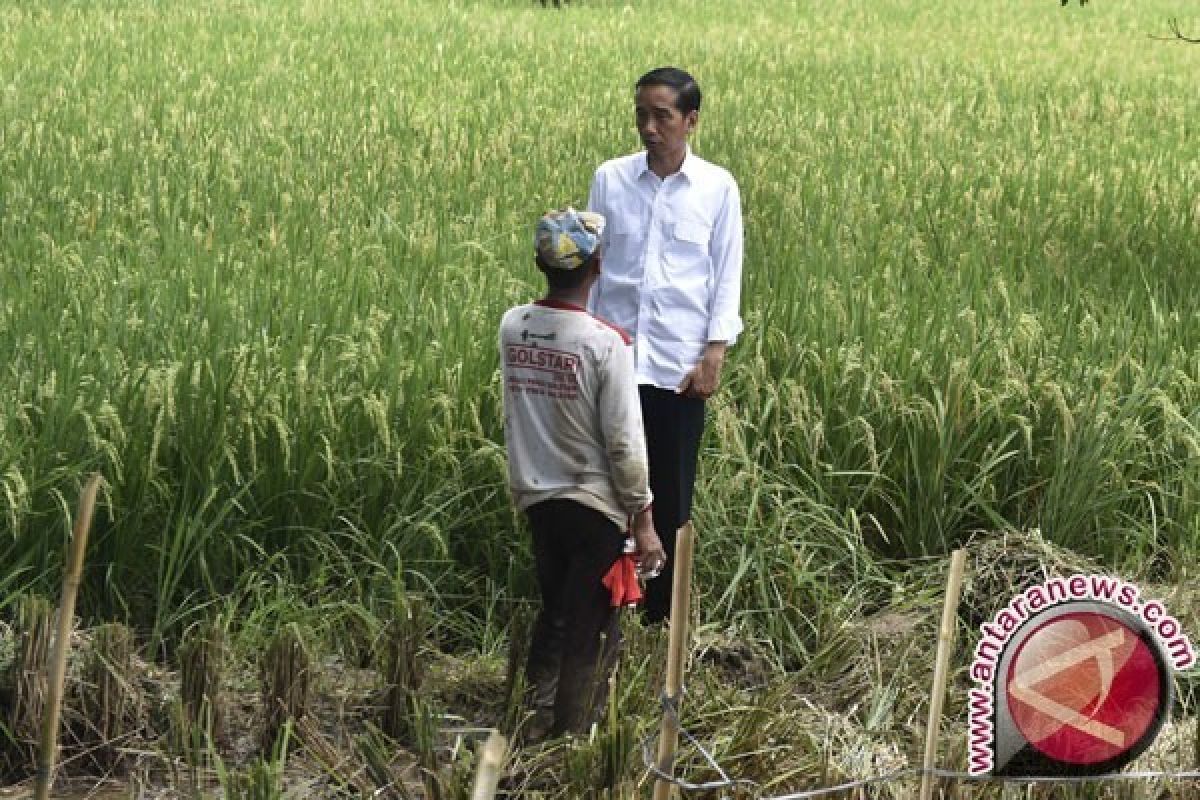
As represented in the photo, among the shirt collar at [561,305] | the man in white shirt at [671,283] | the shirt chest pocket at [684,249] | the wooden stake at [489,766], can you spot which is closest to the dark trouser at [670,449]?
the man in white shirt at [671,283]

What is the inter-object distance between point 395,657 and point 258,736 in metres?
0.31

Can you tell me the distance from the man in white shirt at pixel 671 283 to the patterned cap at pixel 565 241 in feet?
2.23

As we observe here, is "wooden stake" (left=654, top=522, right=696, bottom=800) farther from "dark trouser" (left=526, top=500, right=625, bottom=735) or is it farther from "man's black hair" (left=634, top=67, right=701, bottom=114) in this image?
"man's black hair" (left=634, top=67, right=701, bottom=114)

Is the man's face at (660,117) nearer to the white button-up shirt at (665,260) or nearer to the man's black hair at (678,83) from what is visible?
the man's black hair at (678,83)

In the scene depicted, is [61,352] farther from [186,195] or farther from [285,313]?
[186,195]

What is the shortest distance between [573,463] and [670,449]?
70 cm

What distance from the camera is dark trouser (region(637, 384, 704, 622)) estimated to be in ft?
14.2

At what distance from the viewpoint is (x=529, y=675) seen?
3863 millimetres

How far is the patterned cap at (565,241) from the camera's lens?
361 cm

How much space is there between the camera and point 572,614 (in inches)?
148

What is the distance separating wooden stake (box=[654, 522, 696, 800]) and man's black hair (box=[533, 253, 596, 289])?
1280 mm

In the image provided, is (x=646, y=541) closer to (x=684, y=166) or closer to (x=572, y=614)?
(x=572, y=614)

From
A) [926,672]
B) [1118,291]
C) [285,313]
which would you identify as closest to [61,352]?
[285,313]

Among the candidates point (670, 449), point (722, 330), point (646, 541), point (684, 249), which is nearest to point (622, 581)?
point (646, 541)
